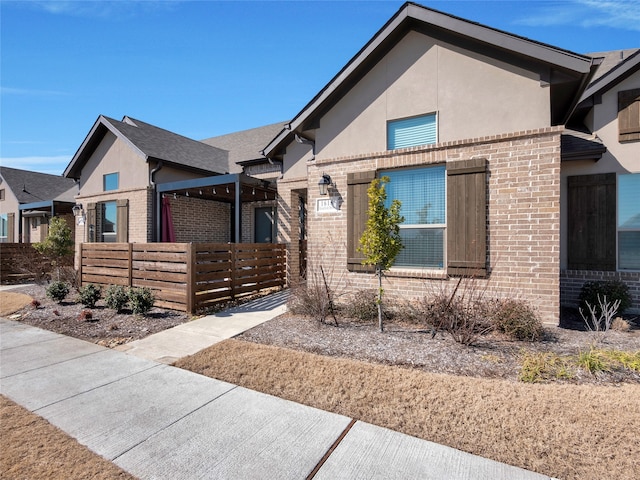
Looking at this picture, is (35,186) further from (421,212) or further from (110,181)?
(421,212)

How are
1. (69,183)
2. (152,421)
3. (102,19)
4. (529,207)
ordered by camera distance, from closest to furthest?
(152,421), (529,207), (102,19), (69,183)

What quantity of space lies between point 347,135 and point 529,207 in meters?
4.10

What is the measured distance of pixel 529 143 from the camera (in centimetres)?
571

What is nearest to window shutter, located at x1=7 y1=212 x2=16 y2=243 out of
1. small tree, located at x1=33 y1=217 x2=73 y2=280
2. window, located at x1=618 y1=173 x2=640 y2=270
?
small tree, located at x1=33 y1=217 x2=73 y2=280

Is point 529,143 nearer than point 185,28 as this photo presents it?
Yes

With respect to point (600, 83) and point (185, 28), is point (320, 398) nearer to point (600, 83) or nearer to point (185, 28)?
point (185, 28)

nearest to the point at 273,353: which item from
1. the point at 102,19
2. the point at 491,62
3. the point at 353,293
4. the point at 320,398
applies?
the point at 320,398

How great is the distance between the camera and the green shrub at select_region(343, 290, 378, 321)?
6500mm

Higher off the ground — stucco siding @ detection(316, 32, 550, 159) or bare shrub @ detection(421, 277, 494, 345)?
stucco siding @ detection(316, 32, 550, 159)

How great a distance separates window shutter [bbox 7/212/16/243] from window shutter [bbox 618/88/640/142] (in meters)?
27.1

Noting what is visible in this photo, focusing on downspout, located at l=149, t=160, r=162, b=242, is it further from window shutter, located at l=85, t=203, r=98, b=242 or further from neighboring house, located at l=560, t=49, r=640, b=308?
neighboring house, located at l=560, t=49, r=640, b=308

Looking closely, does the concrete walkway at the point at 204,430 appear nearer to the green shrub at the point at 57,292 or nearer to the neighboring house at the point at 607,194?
the green shrub at the point at 57,292

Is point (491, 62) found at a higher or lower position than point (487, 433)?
higher

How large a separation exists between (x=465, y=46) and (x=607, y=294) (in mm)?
5723
